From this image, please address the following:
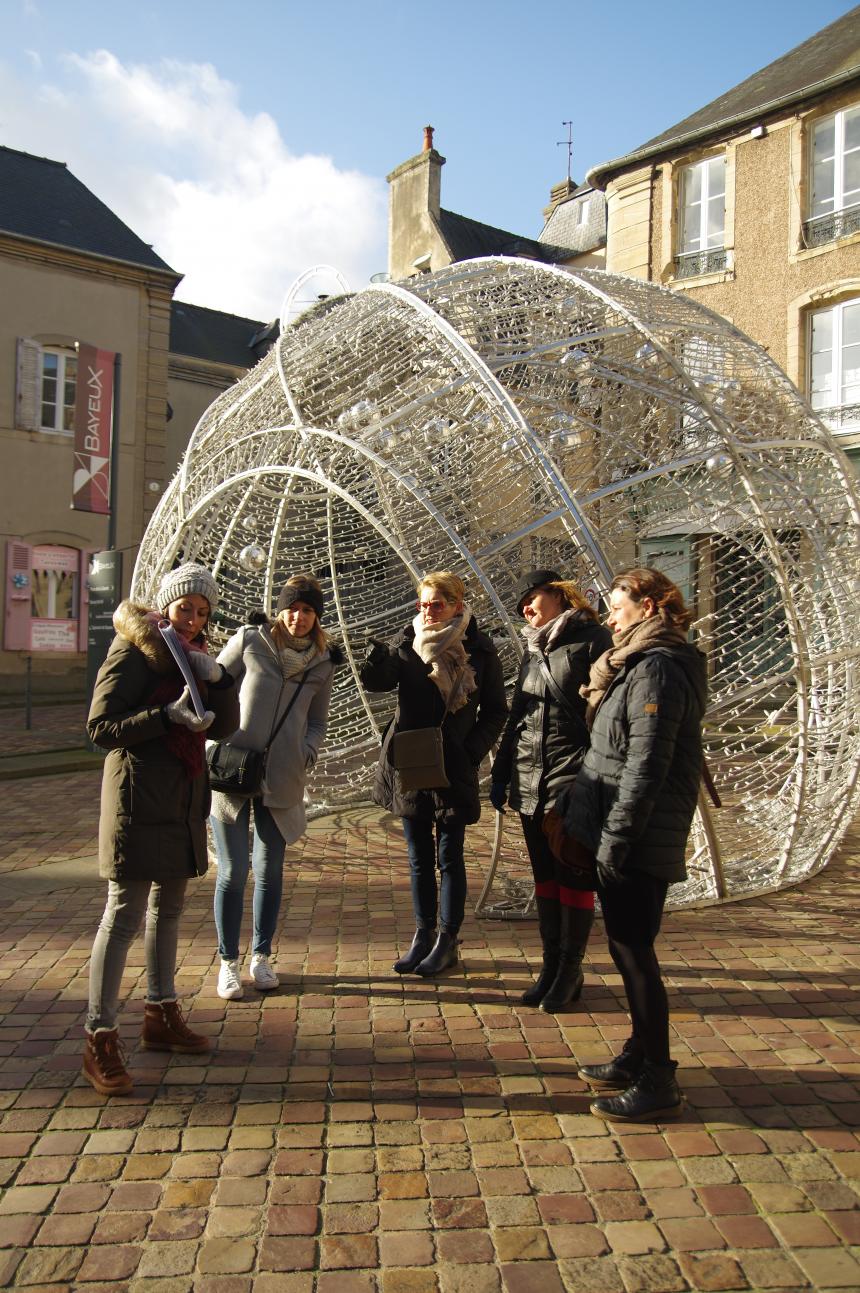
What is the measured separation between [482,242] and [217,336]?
723 centimetres

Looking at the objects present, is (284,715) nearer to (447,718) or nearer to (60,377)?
(447,718)

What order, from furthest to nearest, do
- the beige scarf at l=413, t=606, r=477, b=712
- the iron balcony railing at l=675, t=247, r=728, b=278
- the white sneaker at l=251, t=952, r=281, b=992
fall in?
the iron balcony railing at l=675, t=247, r=728, b=278 < the beige scarf at l=413, t=606, r=477, b=712 < the white sneaker at l=251, t=952, r=281, b=992

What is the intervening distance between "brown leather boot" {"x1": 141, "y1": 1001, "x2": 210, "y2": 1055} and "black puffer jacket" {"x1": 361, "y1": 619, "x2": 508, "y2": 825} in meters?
1.15

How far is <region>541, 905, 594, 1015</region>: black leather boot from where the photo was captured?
3.72m

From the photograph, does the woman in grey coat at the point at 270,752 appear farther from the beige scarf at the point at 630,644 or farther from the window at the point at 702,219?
the window at the point at 702,219

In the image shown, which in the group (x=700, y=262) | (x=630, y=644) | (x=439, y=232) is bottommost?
(x=630, y=644)

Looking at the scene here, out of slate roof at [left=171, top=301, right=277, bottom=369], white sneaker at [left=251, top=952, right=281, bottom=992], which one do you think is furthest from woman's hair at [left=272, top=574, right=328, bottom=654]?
slate roof at [left=171, top=301, right=277, bottom=369]

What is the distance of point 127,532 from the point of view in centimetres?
1908

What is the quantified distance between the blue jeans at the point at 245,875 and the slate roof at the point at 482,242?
21044mm

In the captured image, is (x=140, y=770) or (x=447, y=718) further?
(x=447, y=718)

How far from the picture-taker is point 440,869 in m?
4.05

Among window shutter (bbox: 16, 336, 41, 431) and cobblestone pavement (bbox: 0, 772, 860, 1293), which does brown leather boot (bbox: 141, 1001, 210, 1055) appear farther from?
window shutter (bbox: 16, 336, 41, 431)

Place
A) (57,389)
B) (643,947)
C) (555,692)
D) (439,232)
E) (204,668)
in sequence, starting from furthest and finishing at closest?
1. (439,232)
2. (57,389)
3. (555,692)
4. (204,668)
5. (643,947)

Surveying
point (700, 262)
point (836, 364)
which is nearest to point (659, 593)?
point (836, 364)
